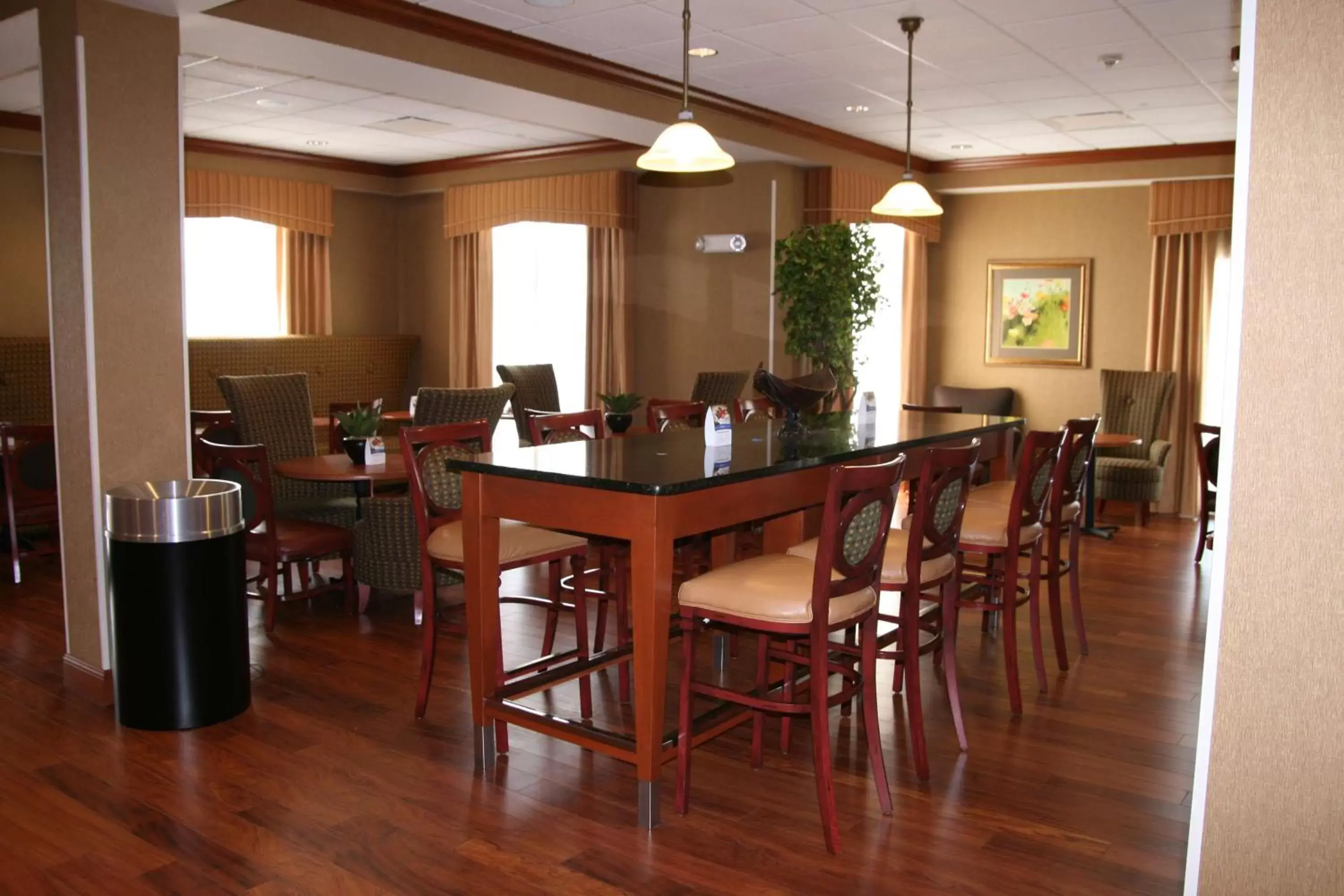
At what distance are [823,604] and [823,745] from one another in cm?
39

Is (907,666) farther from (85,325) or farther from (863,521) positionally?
(85,325)

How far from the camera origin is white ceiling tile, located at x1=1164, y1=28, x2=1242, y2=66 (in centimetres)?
538

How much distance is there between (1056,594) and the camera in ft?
14.5

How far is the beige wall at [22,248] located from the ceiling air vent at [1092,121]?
7.01 m

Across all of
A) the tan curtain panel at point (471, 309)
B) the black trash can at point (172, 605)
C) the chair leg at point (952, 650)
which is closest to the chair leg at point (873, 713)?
the chair leg at point (952, 650)

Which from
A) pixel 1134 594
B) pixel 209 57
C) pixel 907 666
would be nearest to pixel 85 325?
pixel 209 57

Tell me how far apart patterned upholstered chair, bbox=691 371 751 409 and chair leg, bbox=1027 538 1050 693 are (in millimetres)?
3456

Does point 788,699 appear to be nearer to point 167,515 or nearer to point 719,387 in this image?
point 167,515

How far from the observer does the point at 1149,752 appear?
3.66 metres

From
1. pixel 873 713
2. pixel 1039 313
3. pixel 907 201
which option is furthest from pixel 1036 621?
pixel 1039 313

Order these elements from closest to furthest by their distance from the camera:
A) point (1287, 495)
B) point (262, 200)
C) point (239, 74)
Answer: point (1287, 495), point (239, 74), point (262, 200)

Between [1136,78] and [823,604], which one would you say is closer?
[823,604]

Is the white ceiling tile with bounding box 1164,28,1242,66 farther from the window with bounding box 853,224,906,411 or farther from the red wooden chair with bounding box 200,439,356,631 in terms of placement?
the red wooden chair with bounding box 200,439,356,631

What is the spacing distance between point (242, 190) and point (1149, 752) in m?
7.85
